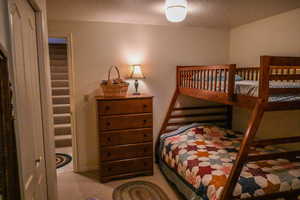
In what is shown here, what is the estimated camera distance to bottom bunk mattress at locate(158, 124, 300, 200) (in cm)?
193

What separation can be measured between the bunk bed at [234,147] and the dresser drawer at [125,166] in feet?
0.85

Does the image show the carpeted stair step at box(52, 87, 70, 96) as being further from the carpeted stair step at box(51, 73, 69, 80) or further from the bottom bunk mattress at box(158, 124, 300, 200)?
the bottom bunk mattress at box(158, 124, 300, 200)

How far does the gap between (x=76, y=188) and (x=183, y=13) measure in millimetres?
2580

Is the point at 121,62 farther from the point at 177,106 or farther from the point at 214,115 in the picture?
the point at 214,115

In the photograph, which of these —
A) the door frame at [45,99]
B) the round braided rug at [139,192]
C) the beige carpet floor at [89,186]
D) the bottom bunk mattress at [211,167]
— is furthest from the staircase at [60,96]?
the door frame at [45,99]

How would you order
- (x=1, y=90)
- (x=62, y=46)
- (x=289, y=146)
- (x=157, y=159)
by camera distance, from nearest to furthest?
1. (x=1, y=90)
2. (x=289, y=146)
3. (x=157, y=159)
4. (x=62, y=46)

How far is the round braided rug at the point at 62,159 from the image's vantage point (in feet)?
11.7

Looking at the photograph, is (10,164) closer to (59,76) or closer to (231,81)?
(231,81)

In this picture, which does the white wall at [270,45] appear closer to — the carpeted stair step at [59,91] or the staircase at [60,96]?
the staircase at [60,96]

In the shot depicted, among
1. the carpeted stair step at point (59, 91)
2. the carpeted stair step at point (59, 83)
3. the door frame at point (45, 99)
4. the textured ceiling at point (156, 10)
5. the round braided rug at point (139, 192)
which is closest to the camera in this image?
the door frame at point (45, 99)

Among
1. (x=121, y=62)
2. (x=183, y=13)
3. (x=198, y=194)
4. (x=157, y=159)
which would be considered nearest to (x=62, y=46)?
(x=121, y=62)

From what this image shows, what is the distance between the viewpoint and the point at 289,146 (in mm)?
2848

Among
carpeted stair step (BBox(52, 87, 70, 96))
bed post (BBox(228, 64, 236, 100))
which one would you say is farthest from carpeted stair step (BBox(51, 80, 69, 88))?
bed post (BBox(228, 64, 236, 100))

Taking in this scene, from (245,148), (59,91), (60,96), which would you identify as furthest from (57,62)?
(245,148)
